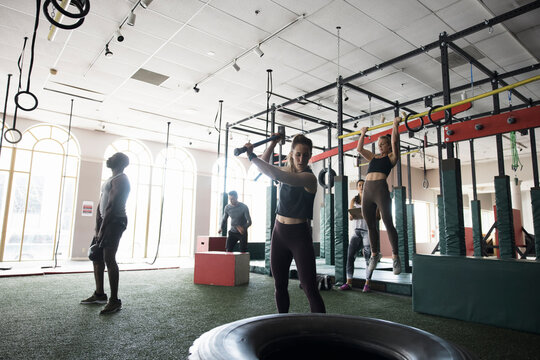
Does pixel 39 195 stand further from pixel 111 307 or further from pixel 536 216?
pixel 536 216

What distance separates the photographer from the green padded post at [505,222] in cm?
471

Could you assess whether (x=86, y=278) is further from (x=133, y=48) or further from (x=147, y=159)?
(x=147, y=159)

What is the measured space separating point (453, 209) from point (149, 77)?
5927 millimetres

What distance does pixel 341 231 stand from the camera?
497 centimetres

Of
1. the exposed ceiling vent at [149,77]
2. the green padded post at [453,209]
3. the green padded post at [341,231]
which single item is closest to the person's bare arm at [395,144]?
the green padded post at [453,209]

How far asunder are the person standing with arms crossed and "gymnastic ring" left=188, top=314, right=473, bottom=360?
1013mm

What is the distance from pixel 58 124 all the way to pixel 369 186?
31.7 ft

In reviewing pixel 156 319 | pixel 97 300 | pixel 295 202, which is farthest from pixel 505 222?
pixel 97 300

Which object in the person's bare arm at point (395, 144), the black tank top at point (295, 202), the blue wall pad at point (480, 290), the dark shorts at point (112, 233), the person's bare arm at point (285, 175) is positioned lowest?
the blue wall pad at point (480, 290)

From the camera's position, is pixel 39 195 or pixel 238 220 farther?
pixel 39 195

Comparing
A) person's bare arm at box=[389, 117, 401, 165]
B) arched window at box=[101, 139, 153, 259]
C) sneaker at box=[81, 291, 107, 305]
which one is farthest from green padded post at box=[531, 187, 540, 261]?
arched window at box=[101, 139, 153, 259]

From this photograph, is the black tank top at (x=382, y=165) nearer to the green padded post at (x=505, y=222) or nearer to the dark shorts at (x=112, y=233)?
the green padded post at (x=505, y=222)

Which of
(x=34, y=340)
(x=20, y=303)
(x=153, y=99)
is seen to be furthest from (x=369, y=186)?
(x=153, y=99)

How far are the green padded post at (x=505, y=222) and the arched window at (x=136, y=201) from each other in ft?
32.7
